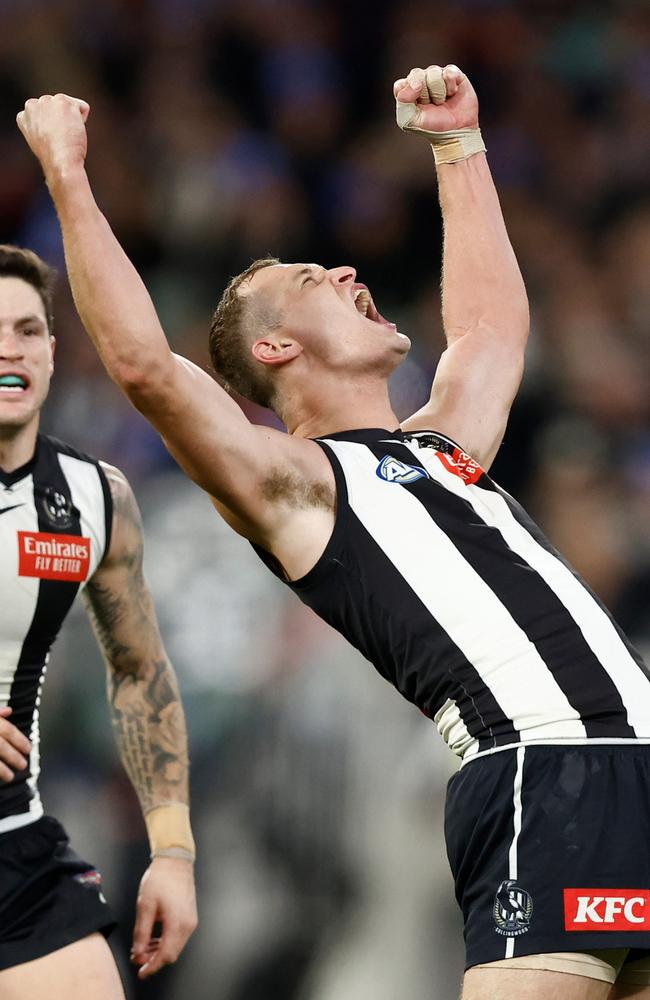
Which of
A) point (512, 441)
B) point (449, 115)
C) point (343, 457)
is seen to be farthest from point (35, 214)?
point (343, 457)

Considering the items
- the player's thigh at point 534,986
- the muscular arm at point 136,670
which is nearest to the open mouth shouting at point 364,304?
the muscular arm at point 136,670

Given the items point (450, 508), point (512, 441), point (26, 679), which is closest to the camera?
point (450, 508)

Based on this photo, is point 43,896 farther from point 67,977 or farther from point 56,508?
point 56,508

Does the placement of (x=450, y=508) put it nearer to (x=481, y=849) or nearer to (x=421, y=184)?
(x=481, y=849)

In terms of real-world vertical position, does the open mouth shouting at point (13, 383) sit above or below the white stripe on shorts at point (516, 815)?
above

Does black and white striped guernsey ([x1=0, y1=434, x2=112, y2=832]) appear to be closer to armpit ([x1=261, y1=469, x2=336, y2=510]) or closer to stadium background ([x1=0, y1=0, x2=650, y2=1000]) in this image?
armpit ([x1=261, y1=469, x2=336, y2=510])

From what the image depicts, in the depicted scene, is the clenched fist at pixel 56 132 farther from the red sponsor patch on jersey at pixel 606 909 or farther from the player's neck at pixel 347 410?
the red sponsor patch on jersey at pixel 606 909

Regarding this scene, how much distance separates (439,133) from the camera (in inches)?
159

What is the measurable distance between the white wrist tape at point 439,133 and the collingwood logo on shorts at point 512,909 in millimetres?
2180

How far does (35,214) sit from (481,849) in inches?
222

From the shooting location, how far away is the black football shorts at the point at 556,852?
2729 mm

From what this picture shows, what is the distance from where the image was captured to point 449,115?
13.3ft

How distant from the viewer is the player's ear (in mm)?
3643

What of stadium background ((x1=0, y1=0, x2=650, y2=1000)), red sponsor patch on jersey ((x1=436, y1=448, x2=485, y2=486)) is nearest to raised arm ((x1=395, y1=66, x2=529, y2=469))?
red sponsor patch on jersey ((x1=436, y1=448, x2=485, y2=486))
